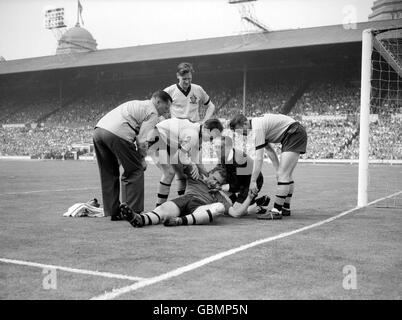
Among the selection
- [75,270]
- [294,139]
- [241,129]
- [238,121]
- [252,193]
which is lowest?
[75,270]

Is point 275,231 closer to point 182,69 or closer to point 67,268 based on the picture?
point 67,268

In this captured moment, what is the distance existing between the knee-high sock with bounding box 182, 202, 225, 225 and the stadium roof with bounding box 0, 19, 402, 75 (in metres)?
29.5

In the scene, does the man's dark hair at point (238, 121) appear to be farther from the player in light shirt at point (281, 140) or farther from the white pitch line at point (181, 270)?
the white pitch line at point (181, 270)

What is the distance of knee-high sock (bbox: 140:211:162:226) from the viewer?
19.2ft

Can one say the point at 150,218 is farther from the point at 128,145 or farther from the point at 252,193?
the point at 252,193

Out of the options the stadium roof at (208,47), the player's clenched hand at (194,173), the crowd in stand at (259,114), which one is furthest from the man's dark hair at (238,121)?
the stadium roof at (208,47)

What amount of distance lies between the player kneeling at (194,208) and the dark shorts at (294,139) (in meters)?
0.99

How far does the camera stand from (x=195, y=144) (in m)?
6.90

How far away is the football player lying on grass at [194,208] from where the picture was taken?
5855 mm

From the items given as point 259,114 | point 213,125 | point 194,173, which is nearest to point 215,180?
point 194,173

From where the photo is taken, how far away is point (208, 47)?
4209 cm

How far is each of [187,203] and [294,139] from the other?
1905 millimetres
